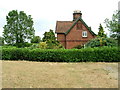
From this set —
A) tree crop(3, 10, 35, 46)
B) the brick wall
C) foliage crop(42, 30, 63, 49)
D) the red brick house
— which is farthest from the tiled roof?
tree crop(3, 10, 35, 46)

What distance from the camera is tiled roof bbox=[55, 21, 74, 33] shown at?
37.3m

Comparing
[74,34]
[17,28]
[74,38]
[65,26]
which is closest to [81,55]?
[74,38]

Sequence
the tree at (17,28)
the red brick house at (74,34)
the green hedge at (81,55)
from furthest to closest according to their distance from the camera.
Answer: the tree at (17,28), the red brick house at (74,34), the green hedge at (81,55)

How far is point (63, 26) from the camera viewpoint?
3847 cm

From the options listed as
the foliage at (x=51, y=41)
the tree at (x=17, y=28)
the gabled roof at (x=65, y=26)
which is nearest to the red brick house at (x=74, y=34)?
the gabled roof at (x=65, y=26)

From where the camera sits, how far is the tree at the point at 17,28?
49.5m

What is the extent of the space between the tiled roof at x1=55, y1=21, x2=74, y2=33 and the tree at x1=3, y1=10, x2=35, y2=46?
14.5m

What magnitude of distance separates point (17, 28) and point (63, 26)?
16.8 metres

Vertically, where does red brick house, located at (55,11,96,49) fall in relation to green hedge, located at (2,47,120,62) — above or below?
above

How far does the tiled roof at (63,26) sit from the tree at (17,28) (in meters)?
14.5

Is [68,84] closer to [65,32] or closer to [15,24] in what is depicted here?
[65,32]

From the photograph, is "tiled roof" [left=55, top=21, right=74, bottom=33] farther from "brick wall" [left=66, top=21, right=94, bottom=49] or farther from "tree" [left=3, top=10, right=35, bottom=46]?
"tree" [left=3, top=10, right=35, bottom=46]

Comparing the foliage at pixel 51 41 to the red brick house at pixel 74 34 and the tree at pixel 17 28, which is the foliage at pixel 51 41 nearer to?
the red brick house at pixel 74 34

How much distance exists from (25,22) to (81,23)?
66.2 feet
